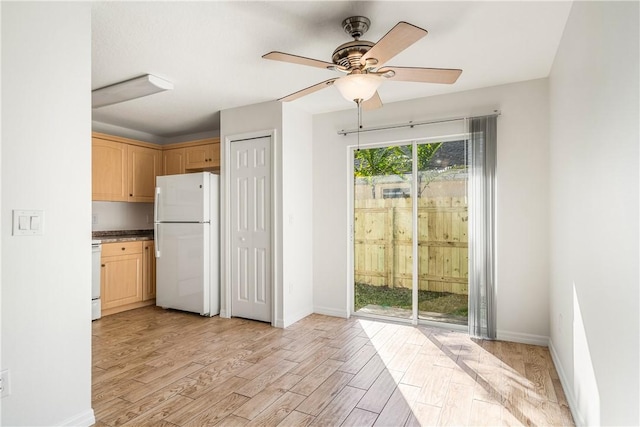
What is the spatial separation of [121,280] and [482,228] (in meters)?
4.19

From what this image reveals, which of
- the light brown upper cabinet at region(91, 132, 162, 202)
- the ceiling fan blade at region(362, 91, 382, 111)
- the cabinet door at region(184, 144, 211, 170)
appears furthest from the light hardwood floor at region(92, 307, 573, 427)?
the cabinet door at region(184, 144, 211, 170)

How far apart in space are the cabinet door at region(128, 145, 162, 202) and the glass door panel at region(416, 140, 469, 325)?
367 cm

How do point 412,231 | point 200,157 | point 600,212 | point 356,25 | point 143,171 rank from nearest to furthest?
point 600,212, point 356,25, point 412,231, point 200,157, point 143,171

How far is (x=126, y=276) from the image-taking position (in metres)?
4.45

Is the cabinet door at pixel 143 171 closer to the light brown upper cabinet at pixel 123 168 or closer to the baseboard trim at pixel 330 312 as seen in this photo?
the light brown upper cabinet at pixel 123 168

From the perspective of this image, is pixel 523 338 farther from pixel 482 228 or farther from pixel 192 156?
pixel 192 156

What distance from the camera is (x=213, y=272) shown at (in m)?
4.27

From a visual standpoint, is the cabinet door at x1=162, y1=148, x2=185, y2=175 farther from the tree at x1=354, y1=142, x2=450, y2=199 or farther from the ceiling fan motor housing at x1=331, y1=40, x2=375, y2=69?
the ceiling fan motor housing at x1=331, y1=40, x2=375, y2=69

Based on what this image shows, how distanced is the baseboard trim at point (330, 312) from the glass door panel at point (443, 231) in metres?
0.86

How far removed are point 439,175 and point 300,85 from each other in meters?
1.72

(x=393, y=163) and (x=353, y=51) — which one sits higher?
(x=353, y=51)

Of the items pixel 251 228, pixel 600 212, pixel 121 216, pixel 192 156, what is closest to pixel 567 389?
pixel 600 212

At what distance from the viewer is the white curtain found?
335 centimetres

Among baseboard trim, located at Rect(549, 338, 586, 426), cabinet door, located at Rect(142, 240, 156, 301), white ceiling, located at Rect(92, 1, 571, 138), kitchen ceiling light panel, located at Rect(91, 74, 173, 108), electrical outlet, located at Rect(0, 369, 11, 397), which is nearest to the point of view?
electrical outlet, located at Rect(0, 369, 11, 397)
